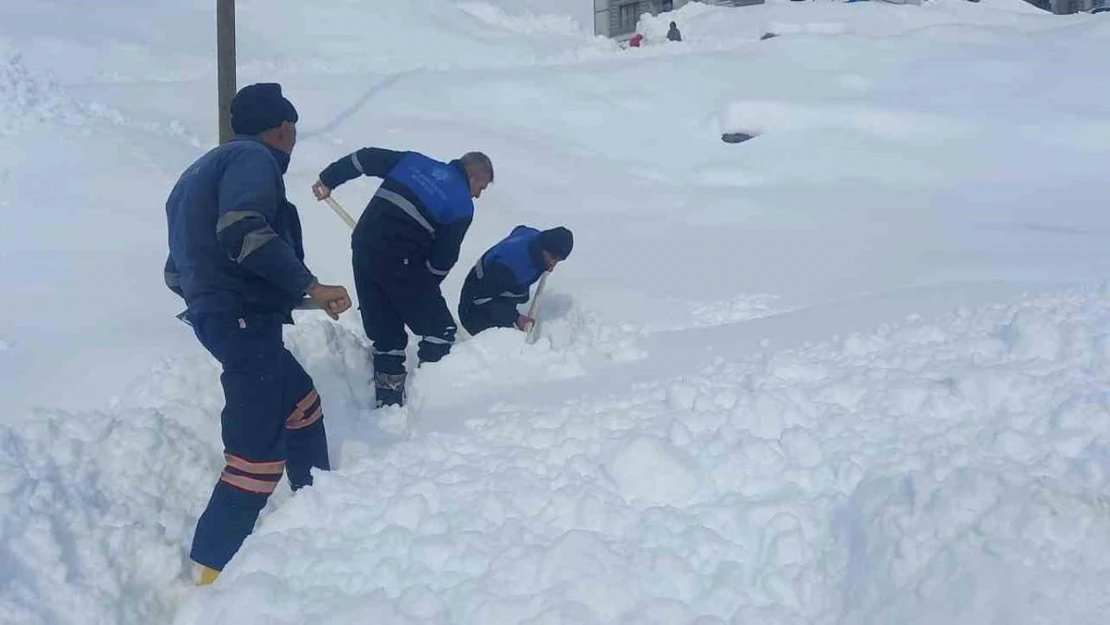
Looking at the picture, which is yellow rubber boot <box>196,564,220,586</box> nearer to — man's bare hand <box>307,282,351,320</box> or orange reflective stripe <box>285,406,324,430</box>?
orange reflective stripe <box>285,406,324,430</box>

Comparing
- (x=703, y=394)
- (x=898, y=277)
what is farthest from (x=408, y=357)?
(x=898, y=277)

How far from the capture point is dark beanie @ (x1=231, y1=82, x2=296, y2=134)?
3.77 meters

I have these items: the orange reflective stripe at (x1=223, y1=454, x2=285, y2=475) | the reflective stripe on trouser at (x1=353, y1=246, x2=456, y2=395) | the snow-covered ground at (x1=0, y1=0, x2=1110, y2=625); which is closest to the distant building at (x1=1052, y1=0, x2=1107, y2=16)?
the snow-covered ground at (x1=0, y1=0, x2=1110, y2=625)

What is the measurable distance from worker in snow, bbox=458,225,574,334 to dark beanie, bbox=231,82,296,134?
226 centimetres

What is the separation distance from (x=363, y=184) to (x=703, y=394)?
5129mm

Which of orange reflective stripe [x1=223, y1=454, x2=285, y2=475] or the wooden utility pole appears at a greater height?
the wooden utility pole

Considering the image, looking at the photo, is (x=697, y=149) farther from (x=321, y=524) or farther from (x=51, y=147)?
(x=321, y=524)

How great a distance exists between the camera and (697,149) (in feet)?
35.9

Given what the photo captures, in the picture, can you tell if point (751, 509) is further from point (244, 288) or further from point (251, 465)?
point (244, 288)

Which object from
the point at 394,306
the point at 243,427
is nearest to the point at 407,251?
the point at 394,306

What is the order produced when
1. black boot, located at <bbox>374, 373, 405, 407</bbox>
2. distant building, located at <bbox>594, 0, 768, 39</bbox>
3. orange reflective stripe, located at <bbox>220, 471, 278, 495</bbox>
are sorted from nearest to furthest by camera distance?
orange reflective stripe, located at <bbox>220, 471, 278, 495</bbox> < black boot, located at <bbox>374, 373, 405, 407</bbox> < distant building, located at <bbox>594, 0, 768, 39</bbox>

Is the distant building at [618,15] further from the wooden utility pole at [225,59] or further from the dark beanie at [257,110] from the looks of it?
the dark beanie at [257,110]

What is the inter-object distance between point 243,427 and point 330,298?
1.71 feet

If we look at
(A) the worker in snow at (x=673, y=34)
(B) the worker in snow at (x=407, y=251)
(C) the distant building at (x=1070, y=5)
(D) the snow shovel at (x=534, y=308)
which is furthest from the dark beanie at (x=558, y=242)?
(C) the distant building at (x=1070, y=5)
